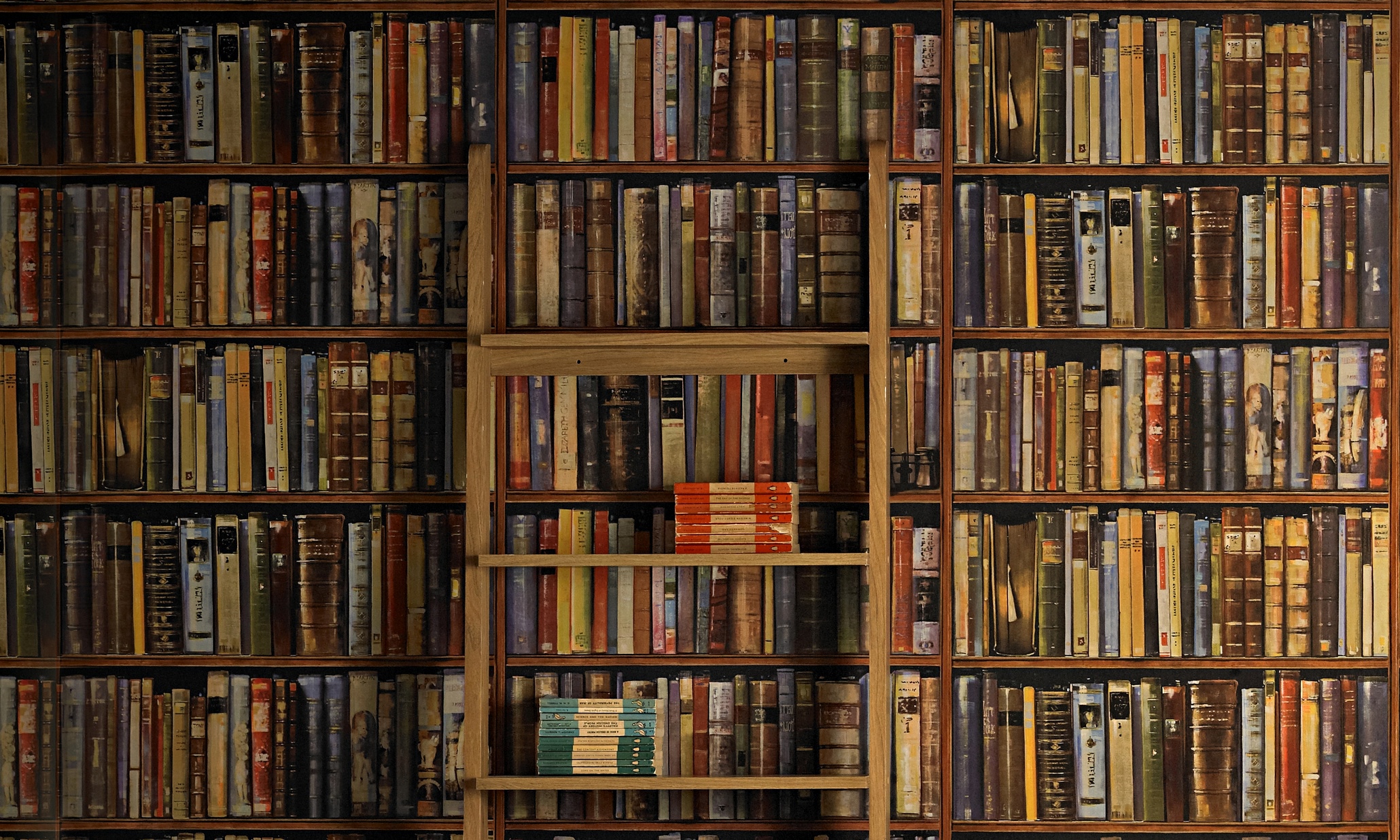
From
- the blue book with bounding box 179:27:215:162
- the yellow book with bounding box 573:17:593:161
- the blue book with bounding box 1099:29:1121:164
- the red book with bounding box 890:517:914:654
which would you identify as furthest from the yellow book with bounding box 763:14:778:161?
the blue book with bounding box 179:27:215:162

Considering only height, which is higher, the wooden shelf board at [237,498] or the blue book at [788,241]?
the blue book at [788,241]

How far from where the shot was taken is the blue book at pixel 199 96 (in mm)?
2607

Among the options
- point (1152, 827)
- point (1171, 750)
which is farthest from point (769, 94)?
point (1152, 827)

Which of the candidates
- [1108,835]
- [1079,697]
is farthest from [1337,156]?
[1108,835]

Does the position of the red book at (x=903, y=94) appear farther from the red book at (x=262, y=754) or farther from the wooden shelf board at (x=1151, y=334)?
the red book at (x=262, y=754)

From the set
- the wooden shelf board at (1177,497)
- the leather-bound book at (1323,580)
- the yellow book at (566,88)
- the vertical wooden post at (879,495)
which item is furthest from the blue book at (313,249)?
the leather-bound book at (1323,580)

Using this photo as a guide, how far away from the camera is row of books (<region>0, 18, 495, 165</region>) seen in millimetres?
2582

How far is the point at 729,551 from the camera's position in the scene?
247 centimetres

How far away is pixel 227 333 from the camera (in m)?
2.60

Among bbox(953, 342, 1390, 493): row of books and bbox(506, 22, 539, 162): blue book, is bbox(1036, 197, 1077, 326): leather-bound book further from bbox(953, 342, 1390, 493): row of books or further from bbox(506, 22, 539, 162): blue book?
bbox(506, 22, 539, 162): blue book

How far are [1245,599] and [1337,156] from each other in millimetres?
955

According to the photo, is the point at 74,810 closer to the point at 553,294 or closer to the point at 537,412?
the point at 537,412

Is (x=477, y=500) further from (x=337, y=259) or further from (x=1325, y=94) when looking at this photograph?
(x=1325, y=94)

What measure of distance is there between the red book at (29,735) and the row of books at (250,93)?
1131 millimetres
